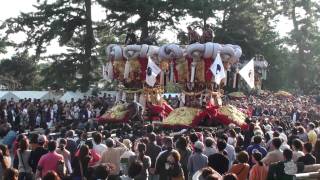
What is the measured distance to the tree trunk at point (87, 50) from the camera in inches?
1444

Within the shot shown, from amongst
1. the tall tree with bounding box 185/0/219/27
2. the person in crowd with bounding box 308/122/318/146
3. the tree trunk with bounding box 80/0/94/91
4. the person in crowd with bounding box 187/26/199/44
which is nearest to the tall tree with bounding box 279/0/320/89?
the tall tree with bounding box 185/0/219/27

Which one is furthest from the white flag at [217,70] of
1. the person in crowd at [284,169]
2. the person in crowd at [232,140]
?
the person in crowd at [284,169]

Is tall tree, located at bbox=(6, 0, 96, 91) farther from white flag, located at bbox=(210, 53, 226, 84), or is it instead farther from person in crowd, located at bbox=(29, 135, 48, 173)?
person in crowd, located at bbox=(29, 135, 48, 173)

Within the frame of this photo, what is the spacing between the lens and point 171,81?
24188 millimetres

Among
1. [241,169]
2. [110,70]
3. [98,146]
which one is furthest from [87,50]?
[241,169]

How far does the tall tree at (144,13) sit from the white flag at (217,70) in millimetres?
17048

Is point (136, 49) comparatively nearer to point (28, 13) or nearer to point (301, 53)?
point (28, 13)

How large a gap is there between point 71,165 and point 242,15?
3702cm

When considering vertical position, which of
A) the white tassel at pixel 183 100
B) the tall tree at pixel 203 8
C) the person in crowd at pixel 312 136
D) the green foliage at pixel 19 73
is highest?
the tall tree at pixel 203 8

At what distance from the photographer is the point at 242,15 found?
45156mm

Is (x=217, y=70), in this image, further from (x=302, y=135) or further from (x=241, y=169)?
(x=241, y=169)

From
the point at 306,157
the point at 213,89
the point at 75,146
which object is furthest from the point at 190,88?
the point at 306,157

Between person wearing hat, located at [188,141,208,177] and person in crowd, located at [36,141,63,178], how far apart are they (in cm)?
220

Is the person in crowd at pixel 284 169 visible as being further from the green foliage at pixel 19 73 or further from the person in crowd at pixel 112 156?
the green foliage at pixel 19 73
